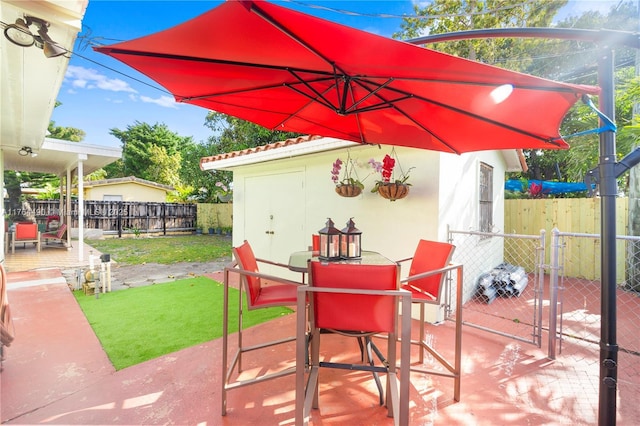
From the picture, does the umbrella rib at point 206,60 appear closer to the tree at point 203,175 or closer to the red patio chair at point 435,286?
the red patio chair at point 435,286

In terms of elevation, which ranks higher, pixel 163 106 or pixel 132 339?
pixel 163 106

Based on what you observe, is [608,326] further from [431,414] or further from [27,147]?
[27,147]

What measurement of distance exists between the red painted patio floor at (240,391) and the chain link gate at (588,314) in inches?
11.4

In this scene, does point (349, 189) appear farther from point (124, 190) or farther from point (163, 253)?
point (124, 190)

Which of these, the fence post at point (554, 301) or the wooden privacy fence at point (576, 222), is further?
the wooden privacy fence at point (576, 222)

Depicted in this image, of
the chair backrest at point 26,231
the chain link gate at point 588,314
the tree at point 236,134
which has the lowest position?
the chain link gate at point 588,314

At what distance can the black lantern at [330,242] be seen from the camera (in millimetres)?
2924

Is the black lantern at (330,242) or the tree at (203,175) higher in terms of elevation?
the tree at (203,175)

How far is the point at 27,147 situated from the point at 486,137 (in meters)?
9.53

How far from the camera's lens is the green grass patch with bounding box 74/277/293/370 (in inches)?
130

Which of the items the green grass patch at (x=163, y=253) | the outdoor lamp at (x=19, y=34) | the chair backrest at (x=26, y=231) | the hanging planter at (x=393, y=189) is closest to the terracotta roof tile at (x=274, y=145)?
the hanging planter at (x=393, y=189)

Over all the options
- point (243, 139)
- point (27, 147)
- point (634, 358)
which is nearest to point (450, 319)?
point (634, 358)

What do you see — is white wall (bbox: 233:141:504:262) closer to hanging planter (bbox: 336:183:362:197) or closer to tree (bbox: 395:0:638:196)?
hanging planter (bbox: 336:183:362:197)

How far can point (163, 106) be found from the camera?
2808 cm
